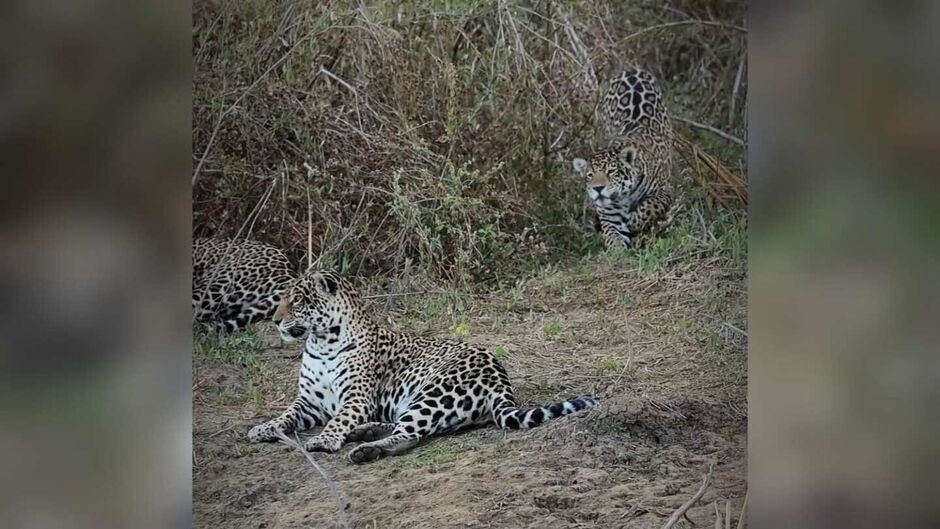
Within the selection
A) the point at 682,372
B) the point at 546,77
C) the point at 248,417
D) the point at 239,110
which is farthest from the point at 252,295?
the point at 682,372

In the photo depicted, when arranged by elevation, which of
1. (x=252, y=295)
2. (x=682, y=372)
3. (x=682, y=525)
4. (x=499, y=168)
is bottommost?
(x=682, y=525)

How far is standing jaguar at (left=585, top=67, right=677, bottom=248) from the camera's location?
2463mm

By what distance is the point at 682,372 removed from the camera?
241cm

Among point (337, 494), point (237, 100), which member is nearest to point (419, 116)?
point (237, 100)

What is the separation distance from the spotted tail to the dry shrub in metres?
0.32

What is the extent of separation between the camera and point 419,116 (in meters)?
2.37

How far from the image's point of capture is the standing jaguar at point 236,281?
2289 mm

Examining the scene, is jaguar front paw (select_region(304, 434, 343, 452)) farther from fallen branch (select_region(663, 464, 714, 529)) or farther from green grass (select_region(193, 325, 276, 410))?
fallen branch (select_region(663, 464, 714, 529))

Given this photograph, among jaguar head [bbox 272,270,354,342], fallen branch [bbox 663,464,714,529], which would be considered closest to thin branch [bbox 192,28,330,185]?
jaguar head [bbox 272,270,354,342]
